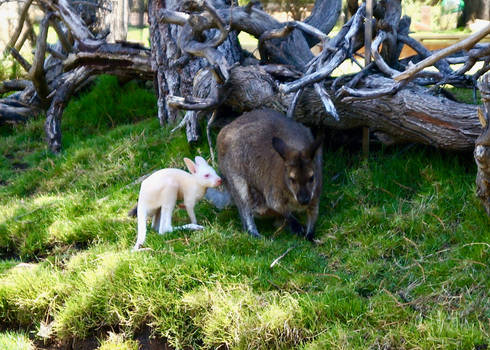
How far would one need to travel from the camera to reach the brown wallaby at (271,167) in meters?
5.57

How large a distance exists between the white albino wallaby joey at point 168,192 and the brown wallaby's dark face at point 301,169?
61 centimetres

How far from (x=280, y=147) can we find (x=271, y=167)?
33cm

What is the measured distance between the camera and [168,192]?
5.52 m

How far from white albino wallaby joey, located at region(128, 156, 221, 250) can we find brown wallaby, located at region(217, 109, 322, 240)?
49cm

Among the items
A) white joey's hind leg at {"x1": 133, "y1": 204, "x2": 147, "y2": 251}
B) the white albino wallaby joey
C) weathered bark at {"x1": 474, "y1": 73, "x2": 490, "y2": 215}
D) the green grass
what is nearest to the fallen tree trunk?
the green grass

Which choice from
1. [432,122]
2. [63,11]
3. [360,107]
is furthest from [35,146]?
Result: [432,122]

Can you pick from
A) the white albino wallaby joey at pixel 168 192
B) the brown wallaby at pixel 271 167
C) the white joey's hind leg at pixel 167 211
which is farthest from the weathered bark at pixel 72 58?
the white joey's hind leg at pixel 167 211

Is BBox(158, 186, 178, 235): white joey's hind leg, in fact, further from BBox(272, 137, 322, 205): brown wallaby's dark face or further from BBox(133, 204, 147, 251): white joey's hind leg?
BBox(272, 137, 322, 205): brown wallaby's dark face

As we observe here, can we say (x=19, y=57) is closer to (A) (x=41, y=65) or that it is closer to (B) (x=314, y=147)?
(A) (x=41, y=65)

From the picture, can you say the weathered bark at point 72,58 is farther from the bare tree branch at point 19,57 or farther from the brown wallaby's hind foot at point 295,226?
the brown wallaby's hind foot at point 295,226

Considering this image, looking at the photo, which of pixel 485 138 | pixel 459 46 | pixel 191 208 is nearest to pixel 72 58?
pixel 191 208

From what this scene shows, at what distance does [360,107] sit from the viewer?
20.1ft

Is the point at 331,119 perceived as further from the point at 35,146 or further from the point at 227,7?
the point at 35,146

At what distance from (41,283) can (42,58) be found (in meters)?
4.23
